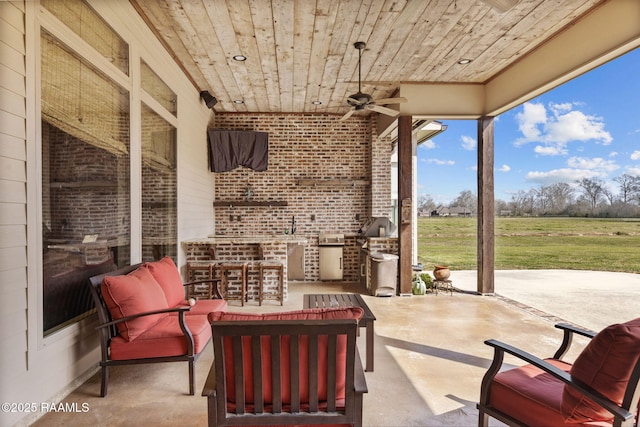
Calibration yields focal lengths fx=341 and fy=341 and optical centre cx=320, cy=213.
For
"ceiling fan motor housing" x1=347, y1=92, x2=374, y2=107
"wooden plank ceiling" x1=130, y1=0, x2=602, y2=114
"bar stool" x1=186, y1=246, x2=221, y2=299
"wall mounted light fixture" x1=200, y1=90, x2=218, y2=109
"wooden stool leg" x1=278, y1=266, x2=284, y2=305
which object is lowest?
"wooden stool leg" x1=278, y1=266, x2=284, y2=305

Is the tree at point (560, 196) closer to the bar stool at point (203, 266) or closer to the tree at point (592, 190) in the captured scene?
the tree at point (592, 190)

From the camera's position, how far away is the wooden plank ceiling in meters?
3.26

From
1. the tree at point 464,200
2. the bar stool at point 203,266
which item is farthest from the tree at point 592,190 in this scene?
the bar stool at point 203,266

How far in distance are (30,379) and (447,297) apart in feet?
16.1

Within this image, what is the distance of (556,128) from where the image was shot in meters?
10.6

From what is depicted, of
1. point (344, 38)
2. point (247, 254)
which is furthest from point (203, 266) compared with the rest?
point (344, 38)

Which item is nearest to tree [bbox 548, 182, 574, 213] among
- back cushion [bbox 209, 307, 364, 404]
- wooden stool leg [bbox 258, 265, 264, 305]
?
wooden stool leg [bbox 258, 265, 264, 305]

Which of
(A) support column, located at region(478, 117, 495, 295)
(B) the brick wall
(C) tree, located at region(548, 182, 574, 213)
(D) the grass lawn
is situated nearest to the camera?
(A) support column, located at region(478, 117, 495, 295)

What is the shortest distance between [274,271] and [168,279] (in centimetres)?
203

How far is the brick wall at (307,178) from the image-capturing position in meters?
6.69

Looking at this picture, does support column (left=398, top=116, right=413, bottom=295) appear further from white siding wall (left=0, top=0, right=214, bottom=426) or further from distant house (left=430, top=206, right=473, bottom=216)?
distant house (left=430, top=206, right=473, bottom=216)

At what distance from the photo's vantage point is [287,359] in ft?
4.75

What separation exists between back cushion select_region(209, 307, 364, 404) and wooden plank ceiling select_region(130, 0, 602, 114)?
252 cm

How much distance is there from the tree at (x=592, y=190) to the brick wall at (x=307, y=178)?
549 centimetres
